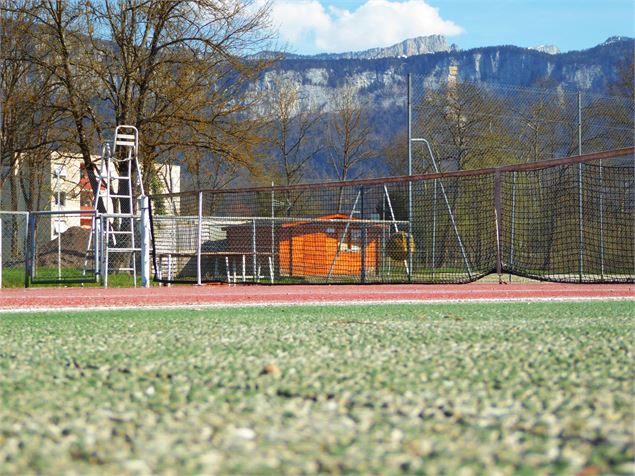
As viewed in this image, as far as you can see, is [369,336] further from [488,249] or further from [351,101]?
[351,101]

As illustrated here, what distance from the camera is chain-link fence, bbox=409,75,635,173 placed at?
28.2m

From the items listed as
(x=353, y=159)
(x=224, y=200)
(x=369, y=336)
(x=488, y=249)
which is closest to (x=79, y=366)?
(x=369, y=336)

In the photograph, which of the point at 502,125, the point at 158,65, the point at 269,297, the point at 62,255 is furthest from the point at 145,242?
the point at 502,125

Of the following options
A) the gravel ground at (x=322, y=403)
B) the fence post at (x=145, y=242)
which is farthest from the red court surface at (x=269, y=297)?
the gravel ground at (x=322, y=403)

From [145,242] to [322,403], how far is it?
1162 centimetres

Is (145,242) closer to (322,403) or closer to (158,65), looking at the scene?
(158,65)

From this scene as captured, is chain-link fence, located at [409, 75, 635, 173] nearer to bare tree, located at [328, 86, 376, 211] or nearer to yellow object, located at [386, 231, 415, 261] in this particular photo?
yellow object, located at [386, 231, 415, 261]

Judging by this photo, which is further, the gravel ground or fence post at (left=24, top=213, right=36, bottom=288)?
fence post at (left=24, top=213, right=36, bottom=288)

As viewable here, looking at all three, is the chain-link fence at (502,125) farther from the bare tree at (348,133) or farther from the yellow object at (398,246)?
the bare tree at (348,133)

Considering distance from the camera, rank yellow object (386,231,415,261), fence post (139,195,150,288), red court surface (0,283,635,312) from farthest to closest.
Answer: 1. yellow object (386,231,415,261)
2. fence post (139,195,150,288)
3. red court surface (0,283,635,312)

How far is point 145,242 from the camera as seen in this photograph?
14000 millimetres

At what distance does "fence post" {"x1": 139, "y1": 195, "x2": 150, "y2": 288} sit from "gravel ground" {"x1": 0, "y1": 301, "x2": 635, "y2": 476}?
29.5 ft

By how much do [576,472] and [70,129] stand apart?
22.9 m

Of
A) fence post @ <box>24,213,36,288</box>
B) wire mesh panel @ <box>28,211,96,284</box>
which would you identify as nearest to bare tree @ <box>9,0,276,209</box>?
wire mesh panel @ <box>28,211,96,284</box>
